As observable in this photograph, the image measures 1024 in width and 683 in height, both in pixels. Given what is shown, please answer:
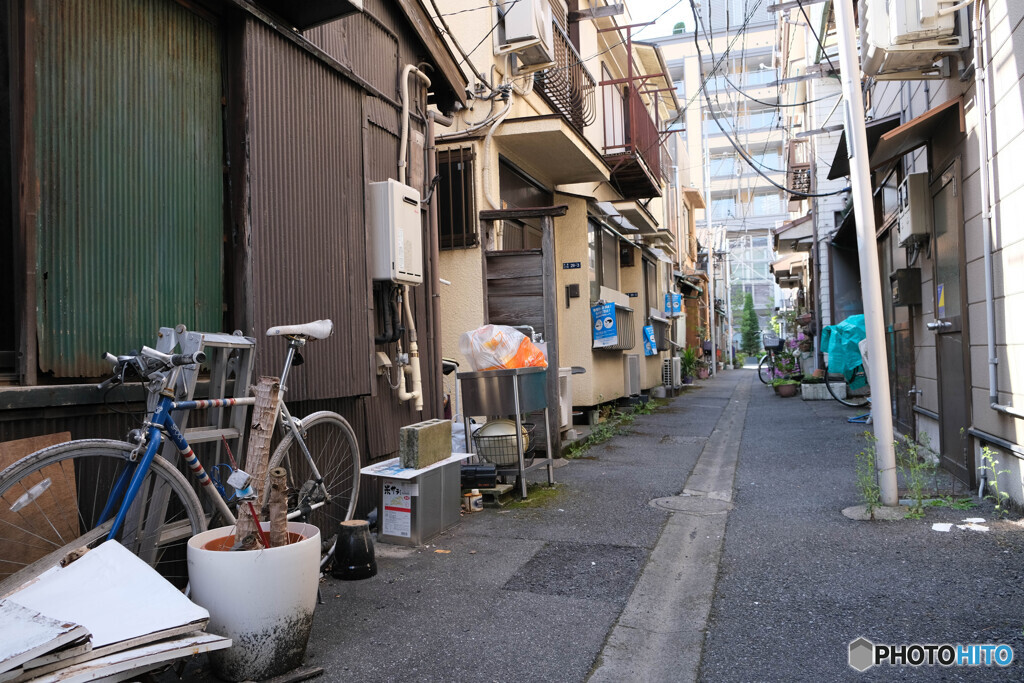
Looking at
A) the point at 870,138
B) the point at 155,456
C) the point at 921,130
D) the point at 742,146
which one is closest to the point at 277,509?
the point at 155,456

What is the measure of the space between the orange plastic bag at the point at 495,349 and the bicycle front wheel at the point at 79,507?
3.33 meters

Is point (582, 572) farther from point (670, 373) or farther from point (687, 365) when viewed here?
point (687, 365)

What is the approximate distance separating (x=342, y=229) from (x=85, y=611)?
306cm

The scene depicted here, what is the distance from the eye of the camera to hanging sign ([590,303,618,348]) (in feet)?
36.0

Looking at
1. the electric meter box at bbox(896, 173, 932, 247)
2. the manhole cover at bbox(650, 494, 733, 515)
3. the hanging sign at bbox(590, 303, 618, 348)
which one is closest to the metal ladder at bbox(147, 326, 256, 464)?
the manhole cover at bbox(650, 494, 733, 515)

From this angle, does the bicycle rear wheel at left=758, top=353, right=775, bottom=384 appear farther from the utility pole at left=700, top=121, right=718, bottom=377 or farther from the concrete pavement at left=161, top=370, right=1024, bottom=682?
the concrete pavement at left=161, top=370, right=1024, bottom=682

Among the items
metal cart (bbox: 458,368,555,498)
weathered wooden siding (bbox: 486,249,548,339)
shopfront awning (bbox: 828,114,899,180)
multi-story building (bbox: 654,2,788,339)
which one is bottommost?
metal cart (bbox: 458,368,555,498)

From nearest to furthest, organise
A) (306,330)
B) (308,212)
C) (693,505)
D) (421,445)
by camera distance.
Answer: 1. (306,330)
2. (308,212)
3. (421,445)
4. (693,505)

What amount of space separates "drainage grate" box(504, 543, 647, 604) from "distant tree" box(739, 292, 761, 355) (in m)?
54.6

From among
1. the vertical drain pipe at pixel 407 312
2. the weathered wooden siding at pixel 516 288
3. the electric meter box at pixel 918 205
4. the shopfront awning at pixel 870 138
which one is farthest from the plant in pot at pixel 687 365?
the vertical drain pipe at pixel 407 312

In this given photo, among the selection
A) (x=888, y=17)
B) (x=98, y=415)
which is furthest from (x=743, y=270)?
(x=98, y=415)

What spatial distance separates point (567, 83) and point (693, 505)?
22.8ft

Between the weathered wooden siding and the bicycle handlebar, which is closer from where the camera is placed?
the bicycle handlebar

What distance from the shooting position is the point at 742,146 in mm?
24922
